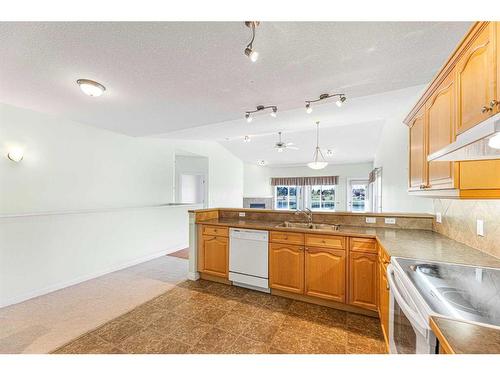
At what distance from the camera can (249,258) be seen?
2834mm

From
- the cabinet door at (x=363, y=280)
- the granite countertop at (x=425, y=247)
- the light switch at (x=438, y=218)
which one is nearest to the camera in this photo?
the granite countertop at (x=425, y=247)

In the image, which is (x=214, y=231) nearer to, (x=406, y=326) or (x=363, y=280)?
(x=363, y=280)

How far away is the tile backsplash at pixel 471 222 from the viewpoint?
150cm

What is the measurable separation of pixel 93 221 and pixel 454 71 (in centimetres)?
444

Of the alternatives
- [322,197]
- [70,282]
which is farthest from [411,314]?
[322,197]

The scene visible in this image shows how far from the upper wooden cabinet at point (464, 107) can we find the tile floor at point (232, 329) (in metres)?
1.47

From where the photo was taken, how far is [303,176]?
28.1 ft

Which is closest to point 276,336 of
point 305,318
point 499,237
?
point 305,318

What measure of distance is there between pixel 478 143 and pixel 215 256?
290 cm

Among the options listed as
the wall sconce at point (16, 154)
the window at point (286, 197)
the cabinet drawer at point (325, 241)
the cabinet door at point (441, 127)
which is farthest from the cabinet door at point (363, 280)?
the window at point (286, 197)

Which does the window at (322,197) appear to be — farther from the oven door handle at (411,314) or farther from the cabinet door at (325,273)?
the oven door handle at (411,314)
